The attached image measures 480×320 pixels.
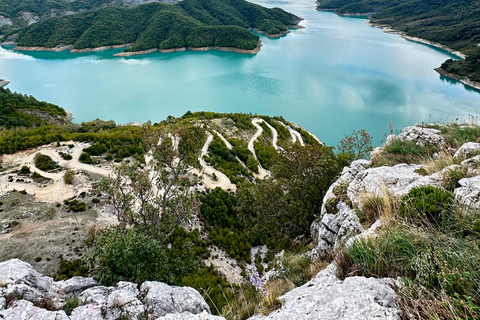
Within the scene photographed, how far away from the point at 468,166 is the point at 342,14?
185882 millimetres

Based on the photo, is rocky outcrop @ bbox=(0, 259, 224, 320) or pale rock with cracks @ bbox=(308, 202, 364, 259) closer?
rocky outcrop @ bbox=(0, 259, 224, 320)

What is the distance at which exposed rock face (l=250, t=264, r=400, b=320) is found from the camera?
2.54 metres

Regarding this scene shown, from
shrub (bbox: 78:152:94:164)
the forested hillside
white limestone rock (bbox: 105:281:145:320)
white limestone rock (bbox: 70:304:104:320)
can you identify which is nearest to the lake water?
the forested hillside

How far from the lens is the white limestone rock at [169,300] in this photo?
4.66 metres

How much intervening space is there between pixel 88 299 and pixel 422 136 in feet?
32.9

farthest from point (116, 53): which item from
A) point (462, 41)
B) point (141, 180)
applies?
point (462, 41)

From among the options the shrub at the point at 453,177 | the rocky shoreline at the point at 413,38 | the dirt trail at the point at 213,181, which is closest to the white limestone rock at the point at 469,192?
Answer: the shrub at the point at 453,177

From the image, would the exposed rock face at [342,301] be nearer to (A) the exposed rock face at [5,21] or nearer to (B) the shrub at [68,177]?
(B) the shrub at [68,177]

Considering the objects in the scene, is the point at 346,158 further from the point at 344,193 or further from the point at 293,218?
the point at 344,193

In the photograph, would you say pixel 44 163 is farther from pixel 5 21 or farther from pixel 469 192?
pixel 5 21

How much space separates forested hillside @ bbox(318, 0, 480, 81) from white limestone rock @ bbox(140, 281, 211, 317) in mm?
73158

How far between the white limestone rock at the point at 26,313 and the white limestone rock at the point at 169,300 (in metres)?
1.38

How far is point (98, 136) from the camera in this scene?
2105 centimetres

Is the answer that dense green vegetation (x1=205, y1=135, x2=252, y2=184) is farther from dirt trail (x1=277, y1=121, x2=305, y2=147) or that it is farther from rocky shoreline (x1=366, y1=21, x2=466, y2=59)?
rocky shoreline (x1=366, y1=21, x2=466, y2=59)
